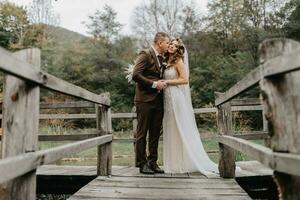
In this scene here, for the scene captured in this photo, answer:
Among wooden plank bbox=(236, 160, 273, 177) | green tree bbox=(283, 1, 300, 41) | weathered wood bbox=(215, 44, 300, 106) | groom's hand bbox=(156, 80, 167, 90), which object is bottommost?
wooden plank bbox=(236, 160, 273, 177)

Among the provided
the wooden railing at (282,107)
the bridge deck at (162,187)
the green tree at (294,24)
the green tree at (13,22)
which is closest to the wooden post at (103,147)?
the bridge deck at (162,187)

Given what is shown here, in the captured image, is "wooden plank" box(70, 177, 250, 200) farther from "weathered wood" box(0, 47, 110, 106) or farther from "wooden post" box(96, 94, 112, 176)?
"weathered wood" box(0, 47, 110, 106)

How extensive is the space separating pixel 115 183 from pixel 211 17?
2132cm

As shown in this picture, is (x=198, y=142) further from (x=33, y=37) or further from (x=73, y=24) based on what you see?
(x=73, y=24)

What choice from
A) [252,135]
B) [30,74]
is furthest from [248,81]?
[252,135]

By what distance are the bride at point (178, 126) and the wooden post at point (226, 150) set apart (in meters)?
0.56

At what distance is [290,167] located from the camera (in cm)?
162

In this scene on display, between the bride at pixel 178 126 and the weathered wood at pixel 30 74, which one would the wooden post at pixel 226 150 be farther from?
the weathered wood at pixel 30 74

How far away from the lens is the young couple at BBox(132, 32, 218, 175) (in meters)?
4.78

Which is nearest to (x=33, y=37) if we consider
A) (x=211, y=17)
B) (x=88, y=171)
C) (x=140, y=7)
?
(x=140, y=7)

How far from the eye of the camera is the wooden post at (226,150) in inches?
171

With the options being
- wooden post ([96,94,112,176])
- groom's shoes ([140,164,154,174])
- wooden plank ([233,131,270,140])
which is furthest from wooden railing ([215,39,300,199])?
wooden plank ([233,131,270,140])

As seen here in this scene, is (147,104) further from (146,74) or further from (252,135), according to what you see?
(252,135)

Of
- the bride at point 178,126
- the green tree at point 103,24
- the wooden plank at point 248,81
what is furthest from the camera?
the green tree at point 103,24
